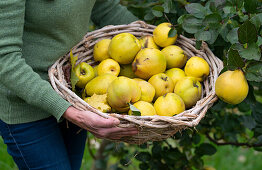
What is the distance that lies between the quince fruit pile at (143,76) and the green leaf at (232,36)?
0.19 meters

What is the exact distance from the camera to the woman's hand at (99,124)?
1140 millimetres

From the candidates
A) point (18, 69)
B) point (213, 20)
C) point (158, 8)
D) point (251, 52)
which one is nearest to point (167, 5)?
point (158, 8)

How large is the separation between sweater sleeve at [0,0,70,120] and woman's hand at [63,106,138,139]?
0.05 meters

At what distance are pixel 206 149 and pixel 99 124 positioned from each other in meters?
0.86

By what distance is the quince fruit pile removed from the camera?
1273mm

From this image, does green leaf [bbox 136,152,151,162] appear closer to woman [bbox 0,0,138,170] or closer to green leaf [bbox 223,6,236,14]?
woman [bbox 0,0,138,170]

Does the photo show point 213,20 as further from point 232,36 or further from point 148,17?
point 148,17

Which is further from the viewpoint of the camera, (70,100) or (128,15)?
(128,15)

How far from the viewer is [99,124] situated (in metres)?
1.15

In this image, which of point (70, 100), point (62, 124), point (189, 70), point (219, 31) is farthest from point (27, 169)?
point (219, 31)

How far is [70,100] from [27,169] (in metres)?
0.43

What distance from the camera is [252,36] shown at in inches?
46.3

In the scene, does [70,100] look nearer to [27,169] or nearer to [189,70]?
[27,169]

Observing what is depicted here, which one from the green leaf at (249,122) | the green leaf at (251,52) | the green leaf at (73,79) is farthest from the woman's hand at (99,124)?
the green leaf at (249,122)
